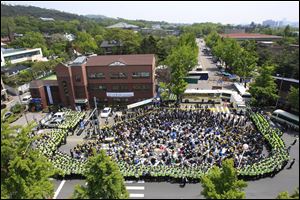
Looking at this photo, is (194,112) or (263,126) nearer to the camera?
(263,126)

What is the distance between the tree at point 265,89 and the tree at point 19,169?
103 feet

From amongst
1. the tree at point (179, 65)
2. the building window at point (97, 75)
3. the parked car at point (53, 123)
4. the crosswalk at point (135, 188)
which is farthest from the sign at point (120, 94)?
the crosswalk at point (135, 188)

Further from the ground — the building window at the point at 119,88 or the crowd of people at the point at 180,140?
the building window at the point at 119,88

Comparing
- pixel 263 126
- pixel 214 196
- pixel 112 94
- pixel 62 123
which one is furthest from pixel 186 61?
pixel 214 196

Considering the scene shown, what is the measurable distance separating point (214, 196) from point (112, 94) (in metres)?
29.0

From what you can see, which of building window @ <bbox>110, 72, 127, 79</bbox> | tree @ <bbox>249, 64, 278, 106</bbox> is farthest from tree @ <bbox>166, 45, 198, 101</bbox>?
tree @ <bbox>249, 64, 278, 106</bbox>

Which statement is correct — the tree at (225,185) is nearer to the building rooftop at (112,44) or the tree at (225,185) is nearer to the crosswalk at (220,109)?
the crosswalk at (220,109)

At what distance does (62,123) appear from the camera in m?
32.9

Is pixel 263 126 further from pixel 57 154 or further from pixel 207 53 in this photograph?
pixel 207 53

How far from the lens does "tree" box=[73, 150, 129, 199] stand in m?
14.0

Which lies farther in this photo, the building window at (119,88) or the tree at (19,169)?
the building window at (119,88)

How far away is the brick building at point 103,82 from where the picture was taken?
125 feet

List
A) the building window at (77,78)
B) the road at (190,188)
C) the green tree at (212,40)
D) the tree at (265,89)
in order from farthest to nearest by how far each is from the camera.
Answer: the green tree at (212,40)
the building window at (77,78)
the tree at (265,89)
the road at (190,188)

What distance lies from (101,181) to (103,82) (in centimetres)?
2689
